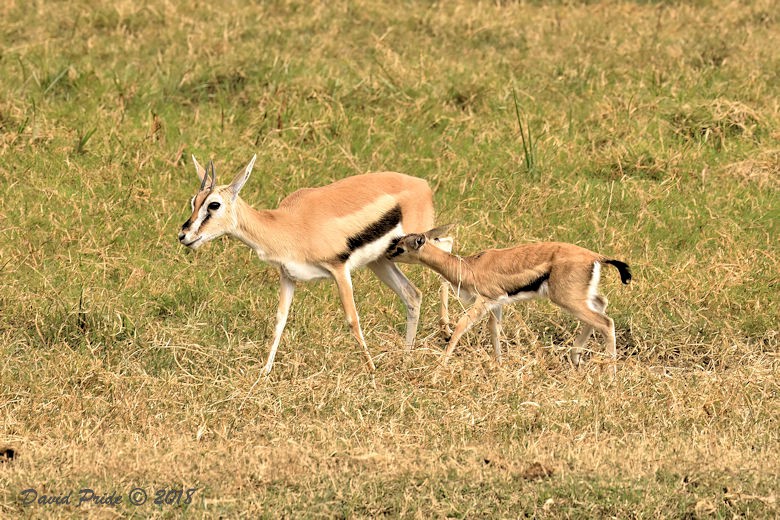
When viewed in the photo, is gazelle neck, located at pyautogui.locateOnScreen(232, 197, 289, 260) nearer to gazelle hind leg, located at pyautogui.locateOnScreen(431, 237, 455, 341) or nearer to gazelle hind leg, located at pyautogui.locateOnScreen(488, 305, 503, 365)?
gazelle hind leg, located at pyautogui.locateOnScreen(431, 237, 455, 341)

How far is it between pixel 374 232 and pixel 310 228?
382 millimetres

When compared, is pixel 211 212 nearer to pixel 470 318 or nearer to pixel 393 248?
pixel 393 248

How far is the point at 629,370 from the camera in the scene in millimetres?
6988

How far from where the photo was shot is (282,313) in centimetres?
724

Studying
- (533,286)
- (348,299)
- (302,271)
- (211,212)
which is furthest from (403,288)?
(211,212)

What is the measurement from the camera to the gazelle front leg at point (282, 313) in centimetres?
711

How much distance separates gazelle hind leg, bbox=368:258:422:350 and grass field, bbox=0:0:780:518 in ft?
0.47

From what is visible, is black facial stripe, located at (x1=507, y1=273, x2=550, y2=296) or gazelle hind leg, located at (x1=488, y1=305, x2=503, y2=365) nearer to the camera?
black facial stripe, located at (x1=507, y1=273, x2=550, y2=296)

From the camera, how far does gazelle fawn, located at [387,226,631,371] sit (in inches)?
279

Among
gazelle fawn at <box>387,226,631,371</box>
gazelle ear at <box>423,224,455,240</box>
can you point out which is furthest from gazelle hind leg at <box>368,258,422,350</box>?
gazelle ear at <box>423,224,455,240</box>

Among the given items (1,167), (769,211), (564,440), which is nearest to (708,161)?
(769,211)

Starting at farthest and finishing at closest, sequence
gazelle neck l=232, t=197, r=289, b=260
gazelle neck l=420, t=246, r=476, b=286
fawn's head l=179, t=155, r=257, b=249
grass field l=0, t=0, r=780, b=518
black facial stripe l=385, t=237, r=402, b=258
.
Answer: black facial stripe l=385, t=237, r=402, b=258 → gazelle neck l=420, t=246, r=476, b=286 → gazelle neck l=232, t=197, r=289, b=260 → fawn's head l=179, t=155, r=257, b=249 → grass field l=0, t=0, r=780, b=518

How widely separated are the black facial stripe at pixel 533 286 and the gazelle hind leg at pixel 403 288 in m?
0.70

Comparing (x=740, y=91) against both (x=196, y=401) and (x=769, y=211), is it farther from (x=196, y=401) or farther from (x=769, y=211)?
(x=196, y=401)
